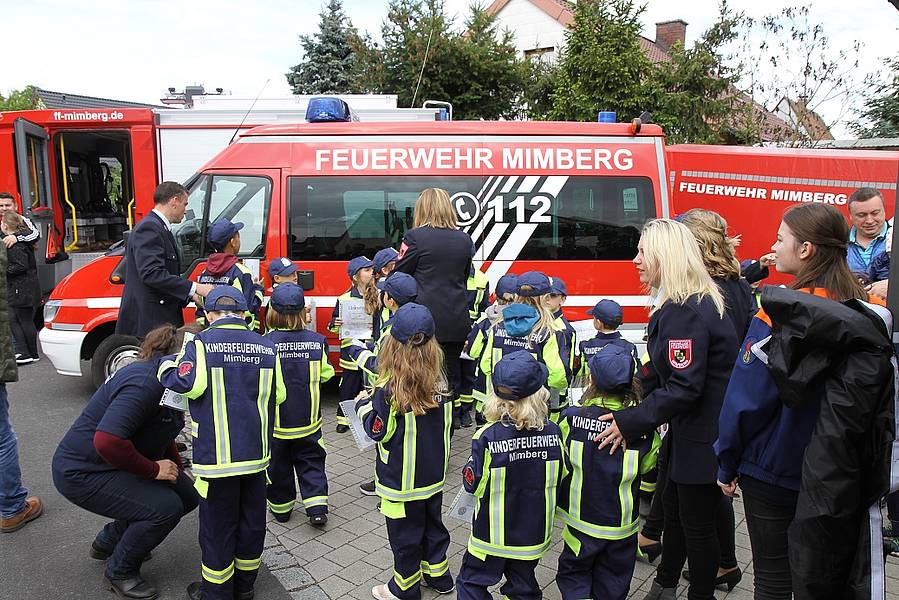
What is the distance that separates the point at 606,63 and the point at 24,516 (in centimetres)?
1347

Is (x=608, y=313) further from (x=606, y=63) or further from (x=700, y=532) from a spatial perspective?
(x=606, y=63)

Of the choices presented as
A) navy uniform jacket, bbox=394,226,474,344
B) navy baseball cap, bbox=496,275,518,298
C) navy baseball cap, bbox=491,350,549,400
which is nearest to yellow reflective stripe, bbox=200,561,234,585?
navy baseball cap, bbox=491,350,549,400

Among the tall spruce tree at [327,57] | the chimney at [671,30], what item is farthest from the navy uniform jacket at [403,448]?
the chimney at [671,30]

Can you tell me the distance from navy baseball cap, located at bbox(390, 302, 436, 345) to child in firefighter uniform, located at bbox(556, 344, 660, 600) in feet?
2.72

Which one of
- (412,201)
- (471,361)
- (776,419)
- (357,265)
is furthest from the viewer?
(412,201)

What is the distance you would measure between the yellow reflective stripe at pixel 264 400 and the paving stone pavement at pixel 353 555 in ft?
2.86

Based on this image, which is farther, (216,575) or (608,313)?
(608,313)

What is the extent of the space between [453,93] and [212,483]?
1539 centimetres

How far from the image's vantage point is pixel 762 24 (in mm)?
13930

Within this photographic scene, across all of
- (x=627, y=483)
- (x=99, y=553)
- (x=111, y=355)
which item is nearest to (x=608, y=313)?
(x=627, y=483)

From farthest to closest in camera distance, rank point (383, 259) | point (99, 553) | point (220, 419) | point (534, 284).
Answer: point (383, 259) → point (534, 284) → point (99, 553) → point (220, 419)

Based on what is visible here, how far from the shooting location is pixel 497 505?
10.2 ft

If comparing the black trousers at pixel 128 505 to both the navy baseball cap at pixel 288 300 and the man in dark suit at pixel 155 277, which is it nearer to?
the navy baseball cap at pixel 288 300

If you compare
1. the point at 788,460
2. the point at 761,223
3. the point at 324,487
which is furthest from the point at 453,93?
the point at 788,460
